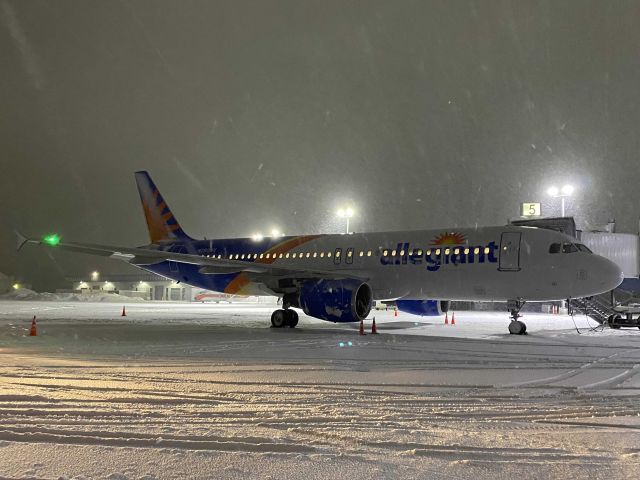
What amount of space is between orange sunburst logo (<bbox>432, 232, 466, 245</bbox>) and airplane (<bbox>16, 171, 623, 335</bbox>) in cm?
3

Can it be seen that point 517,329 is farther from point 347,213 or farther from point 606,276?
point 347,213

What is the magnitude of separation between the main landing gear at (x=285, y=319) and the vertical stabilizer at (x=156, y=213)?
8.96m

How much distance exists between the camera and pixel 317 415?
240 inches

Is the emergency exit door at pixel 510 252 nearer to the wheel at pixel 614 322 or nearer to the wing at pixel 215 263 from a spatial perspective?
the wing at pixel 215 263

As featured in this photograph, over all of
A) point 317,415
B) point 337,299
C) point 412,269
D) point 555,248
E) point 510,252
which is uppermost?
point 555,248

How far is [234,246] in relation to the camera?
25.4 m

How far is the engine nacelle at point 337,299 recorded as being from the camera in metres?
18.1

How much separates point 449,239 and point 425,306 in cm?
368

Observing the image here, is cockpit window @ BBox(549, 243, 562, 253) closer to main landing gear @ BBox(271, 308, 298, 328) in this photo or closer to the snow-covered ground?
the snow-covered ground

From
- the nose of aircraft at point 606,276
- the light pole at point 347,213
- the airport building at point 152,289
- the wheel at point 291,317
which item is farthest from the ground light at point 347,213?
the airport building at point 152,289

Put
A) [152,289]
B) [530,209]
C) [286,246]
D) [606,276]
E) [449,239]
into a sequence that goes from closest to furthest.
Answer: [606,276] → [449,239] → [286,246] → [530,209] → [152,289]

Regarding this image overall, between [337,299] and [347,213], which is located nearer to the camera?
[337,299]

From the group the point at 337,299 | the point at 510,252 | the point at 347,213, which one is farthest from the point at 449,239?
the point at 347,213

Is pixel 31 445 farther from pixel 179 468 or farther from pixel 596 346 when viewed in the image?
pixel 596 346
